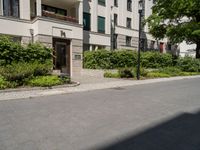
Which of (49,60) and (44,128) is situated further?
(49,60)

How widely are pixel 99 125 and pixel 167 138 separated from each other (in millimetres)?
1813

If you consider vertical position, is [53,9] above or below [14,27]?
above

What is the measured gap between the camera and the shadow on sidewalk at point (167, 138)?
14.7ft

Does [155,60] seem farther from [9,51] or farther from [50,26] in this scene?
[9,51]

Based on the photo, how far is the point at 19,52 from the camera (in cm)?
1420

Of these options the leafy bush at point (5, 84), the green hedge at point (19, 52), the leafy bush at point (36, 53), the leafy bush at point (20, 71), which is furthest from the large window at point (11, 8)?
the leafy bush at point (5, 84)

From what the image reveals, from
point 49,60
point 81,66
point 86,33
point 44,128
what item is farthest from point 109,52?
point 44,128

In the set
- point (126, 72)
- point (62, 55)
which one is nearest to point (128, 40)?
point (62, 55)

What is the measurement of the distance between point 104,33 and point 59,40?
25.1ft

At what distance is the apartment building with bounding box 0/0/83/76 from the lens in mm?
19422

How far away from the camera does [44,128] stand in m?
5.57

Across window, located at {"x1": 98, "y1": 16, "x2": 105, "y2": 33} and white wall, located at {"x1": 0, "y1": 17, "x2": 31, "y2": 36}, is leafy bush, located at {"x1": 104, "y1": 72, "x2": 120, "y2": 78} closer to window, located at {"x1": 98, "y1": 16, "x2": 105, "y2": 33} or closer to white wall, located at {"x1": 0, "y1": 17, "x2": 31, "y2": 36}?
white wall, located at {"x1": 0, "y1": 17, "x2": 31, "y2": 36}

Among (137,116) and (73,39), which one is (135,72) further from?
Result: (137,116)

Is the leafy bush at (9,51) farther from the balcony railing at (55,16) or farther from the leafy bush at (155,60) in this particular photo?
the leafy bush at (155,60)
